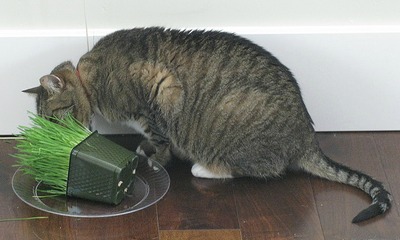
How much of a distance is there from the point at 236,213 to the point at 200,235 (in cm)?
14

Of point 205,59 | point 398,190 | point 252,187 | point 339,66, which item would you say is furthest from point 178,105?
point 398,190

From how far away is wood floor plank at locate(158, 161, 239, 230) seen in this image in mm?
2324

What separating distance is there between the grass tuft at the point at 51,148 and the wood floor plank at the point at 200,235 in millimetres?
320

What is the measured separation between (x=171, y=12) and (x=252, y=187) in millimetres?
567

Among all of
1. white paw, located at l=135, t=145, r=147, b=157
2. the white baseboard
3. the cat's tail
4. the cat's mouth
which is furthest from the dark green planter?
the cat's tail

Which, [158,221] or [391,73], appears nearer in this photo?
[158,221]

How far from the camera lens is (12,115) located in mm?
2611

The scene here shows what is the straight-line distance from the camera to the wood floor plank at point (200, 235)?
2.27 metres

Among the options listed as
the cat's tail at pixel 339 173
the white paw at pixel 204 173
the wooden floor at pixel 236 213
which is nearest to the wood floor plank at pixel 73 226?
the wooden floor at pixel 236 213

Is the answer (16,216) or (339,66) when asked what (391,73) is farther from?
(16,216)

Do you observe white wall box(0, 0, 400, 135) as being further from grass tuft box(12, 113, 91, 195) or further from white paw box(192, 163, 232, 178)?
white paw box(192, 163, 232, 178)

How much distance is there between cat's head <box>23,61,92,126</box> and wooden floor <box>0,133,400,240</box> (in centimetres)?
25

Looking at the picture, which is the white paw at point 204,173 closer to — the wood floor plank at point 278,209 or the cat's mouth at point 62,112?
the wood floor plank at point 278,209

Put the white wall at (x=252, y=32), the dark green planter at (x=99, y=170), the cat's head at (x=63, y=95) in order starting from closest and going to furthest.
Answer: the dark green planter at (x=99, y=170) < the cat's head at (x=63, y=95) < the white wall at (x=252, y=32)
